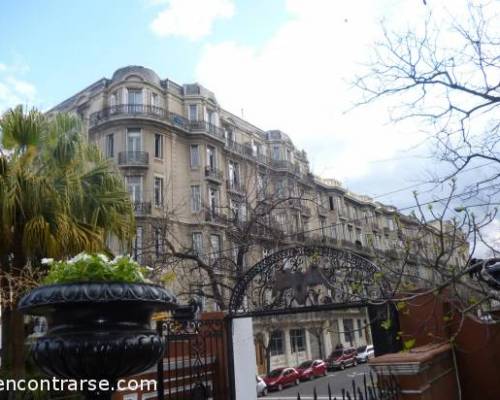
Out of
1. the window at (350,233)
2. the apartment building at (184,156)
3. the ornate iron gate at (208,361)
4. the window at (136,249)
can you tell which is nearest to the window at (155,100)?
the apartment building at (184,156)

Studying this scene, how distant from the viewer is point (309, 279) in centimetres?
674

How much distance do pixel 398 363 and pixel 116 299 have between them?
9.25 feet

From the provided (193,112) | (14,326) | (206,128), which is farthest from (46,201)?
(193,112)

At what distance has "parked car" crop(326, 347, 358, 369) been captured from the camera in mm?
29453

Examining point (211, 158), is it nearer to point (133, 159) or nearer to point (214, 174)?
point (214, 174)

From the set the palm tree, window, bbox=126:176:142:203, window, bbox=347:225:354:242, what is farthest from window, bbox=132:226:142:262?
window, bbox=347:225:354:242

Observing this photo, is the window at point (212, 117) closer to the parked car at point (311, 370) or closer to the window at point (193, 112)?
the window at point (193, 112)

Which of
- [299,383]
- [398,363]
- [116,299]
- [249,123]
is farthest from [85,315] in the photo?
[249,123]

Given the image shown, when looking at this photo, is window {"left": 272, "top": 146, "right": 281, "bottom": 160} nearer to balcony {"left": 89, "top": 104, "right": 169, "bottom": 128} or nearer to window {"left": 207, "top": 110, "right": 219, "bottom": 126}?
window {"left": 207, "top": 110, "right": 219, "bottom": 126}

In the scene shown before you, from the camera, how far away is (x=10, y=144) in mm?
7160

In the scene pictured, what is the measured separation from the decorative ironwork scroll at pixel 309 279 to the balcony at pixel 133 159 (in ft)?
54.6

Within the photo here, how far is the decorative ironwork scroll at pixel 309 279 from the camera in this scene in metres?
6.25

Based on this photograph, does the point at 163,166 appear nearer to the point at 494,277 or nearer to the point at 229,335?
the point at 229,335

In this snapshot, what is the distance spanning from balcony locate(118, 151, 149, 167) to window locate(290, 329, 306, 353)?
16.7m
